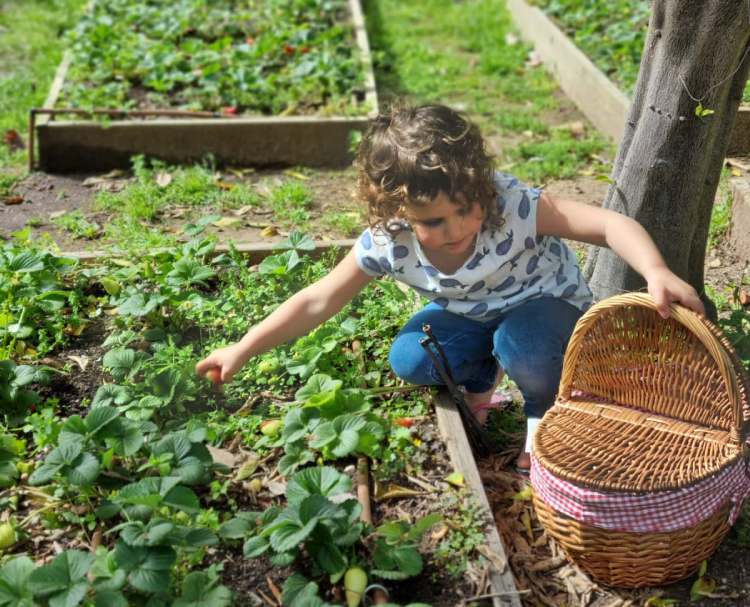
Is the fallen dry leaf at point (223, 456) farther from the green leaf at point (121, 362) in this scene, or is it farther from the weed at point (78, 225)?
the weed at point (78, 225)

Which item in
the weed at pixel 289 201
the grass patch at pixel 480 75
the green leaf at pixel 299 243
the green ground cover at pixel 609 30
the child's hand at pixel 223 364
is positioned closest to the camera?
the child's hand at pixel 223 364

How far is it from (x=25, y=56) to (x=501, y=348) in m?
5.91

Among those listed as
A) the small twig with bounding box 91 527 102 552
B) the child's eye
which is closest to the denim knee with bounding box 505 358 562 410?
the child's eye

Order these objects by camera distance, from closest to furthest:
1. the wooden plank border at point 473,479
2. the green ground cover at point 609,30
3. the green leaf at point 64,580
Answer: the green leaf at point 64,580, the wooden plank border at point 473,479, the green ground cover at point 609,30

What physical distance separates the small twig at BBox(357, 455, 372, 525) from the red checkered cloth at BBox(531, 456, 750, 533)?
0.54m

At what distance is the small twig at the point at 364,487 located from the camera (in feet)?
9.05

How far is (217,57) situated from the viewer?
6586 millimetres

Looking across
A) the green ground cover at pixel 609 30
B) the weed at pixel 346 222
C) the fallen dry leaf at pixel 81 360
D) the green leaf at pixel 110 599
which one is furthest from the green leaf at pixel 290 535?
the green ground cover at pixel 609 30

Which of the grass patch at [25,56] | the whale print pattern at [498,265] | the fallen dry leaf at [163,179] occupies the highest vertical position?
the whale print pattern at [498,265]

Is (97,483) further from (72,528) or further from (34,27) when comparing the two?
(34,27)

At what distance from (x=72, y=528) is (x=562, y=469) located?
1.40m

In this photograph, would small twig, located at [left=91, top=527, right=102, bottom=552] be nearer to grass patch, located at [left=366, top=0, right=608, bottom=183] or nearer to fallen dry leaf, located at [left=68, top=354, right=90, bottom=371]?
fallen dry leaf, located at [left=68, top=354, right=90, bottom=371]

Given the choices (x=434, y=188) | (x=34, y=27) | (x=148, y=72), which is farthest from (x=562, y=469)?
(x=34, y=27)

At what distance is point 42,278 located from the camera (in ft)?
12.4
